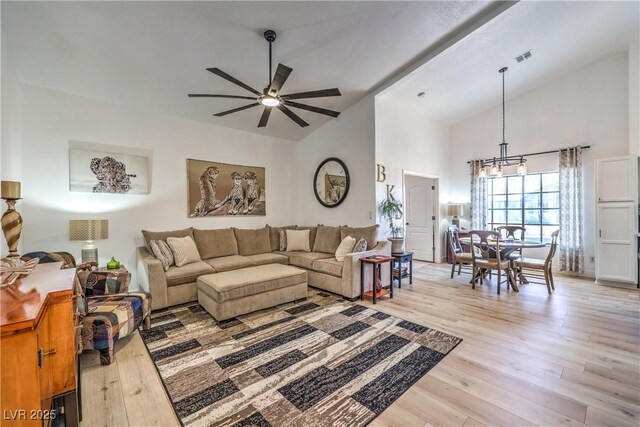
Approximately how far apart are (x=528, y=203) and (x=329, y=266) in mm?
4830

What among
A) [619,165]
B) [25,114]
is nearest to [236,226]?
[25,114]

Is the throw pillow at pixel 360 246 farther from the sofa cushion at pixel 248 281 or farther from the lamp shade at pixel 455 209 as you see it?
the lamp shade at pixel 455 209

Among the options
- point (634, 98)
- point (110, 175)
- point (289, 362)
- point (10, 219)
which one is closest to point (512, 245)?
point (634, 98)

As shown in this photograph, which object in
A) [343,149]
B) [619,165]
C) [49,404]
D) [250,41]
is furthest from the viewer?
[343,149]

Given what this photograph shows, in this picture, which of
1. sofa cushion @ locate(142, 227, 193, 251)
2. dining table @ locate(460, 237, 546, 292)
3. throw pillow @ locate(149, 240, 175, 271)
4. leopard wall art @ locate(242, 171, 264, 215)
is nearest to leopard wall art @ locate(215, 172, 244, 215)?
leopard wall art @ locate(242, 171, 264, 215)

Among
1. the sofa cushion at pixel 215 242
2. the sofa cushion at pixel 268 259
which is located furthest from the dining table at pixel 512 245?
the sofa cushion at pixel 215 242

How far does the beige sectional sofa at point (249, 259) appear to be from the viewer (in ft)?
11.6

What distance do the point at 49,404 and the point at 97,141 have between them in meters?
3.78

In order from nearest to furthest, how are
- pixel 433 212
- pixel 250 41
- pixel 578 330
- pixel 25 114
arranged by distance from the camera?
pixel 578 330 → pixel 250 41 → pixel 25 114 → pixel 433 212

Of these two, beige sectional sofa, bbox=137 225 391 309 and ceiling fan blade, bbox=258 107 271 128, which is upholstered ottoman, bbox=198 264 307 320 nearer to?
beige sectional sofa, bbox=137 225 391 309

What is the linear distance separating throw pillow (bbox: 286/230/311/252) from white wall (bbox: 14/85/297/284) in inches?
36.6

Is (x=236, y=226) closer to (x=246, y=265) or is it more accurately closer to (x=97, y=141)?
(x=246, y=265)

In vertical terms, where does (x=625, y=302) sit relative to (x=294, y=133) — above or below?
below

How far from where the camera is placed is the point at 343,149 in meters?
5.14
